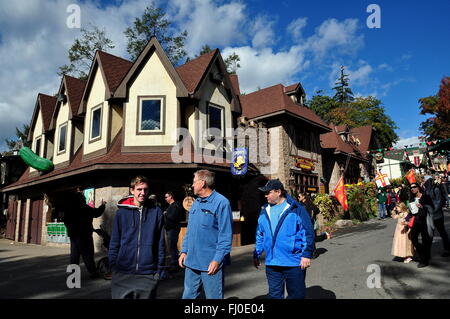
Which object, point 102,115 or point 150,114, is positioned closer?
point 150,114

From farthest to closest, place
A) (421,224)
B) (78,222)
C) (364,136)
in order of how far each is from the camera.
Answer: (364,136), (421,224), (78,222)

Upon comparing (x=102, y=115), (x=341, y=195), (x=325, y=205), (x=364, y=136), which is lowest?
(x=325, y=205)

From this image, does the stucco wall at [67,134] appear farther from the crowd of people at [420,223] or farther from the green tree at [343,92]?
the green tree at [343,92]

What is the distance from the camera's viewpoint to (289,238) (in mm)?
3846

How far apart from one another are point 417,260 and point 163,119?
34.0 feet

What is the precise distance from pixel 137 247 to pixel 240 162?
10265 millimetres

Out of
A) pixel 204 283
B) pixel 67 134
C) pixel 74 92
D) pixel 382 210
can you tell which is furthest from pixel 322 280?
pixel 74 92

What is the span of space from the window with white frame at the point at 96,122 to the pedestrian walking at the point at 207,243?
12200mm

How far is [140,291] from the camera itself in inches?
131

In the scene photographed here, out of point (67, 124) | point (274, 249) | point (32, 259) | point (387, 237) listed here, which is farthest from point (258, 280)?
point (67, 124)

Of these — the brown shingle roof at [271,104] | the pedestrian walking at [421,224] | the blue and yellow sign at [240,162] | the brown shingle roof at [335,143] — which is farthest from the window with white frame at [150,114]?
the brown shingle roof at [335,143]

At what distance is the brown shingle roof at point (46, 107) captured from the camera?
19.7 meters

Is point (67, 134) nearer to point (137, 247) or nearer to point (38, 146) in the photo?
point (38, 146)

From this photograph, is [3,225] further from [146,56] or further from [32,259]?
[146,56]
